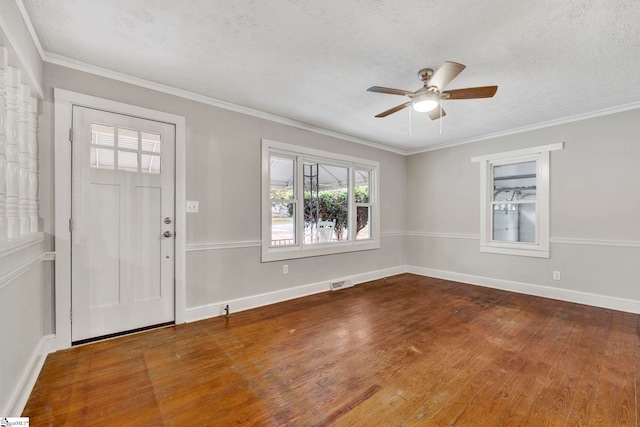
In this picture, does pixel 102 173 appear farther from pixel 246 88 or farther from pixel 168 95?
pixel 246 88

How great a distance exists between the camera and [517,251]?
14.6 feet

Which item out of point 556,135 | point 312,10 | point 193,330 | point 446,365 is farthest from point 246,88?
point 556,135

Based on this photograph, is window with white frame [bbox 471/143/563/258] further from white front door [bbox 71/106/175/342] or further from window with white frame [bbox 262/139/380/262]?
white front door [bbox 71/106/175/342]

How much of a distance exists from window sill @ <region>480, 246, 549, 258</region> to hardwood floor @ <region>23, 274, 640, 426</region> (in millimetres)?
957

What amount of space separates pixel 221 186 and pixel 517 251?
447cm

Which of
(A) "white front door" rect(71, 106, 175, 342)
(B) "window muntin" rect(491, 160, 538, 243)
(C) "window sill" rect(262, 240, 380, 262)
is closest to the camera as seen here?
(A) "white front door" rect(71, 106, 175, 342)

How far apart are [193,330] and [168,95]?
2.51 m

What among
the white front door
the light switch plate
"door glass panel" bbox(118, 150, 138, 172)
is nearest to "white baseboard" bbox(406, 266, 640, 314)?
the light switch plate

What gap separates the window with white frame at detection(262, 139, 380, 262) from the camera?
396 cm

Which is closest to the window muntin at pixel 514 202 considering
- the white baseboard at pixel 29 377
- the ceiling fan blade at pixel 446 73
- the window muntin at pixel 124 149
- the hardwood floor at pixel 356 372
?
the hardwood floor at pixel 356 372

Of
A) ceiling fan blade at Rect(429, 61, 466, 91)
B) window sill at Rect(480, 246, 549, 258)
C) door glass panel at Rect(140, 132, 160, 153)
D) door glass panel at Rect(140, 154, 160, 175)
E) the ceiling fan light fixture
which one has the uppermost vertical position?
ceiling fan blade at Rect(429, 61, 466, 91)

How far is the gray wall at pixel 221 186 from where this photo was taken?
9.81 feet

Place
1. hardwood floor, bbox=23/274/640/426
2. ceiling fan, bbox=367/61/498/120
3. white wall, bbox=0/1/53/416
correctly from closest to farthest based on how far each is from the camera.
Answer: white wall, bbox=0/1/53/416, hardwood floor, bbox=23/274/640/426, ceiling fan, bbox=367/61/498/120

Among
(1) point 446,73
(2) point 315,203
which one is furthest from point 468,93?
(2) point 315,203
